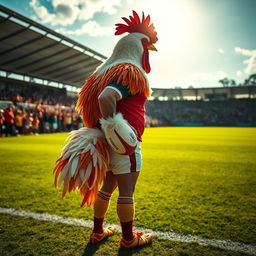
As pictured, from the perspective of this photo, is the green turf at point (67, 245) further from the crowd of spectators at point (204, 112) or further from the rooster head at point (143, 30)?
the crowd of spectators at point (204, 112)

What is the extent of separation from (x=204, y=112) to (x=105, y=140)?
52.1 meters

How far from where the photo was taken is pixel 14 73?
27.1 meters

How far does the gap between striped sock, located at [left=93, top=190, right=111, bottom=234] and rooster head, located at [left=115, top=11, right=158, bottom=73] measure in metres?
1.27

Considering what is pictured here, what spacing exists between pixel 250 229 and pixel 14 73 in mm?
29507

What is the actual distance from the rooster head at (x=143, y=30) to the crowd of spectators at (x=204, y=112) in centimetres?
4391

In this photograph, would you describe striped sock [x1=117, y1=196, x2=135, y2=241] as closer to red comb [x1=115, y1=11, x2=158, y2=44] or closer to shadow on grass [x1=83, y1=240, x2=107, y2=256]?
shadow on grass [x1=83, y1=240, x2=107, y2=256]

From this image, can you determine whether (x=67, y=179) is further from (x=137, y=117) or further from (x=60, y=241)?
(x=137, y=117)

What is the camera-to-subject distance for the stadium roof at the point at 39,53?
18.3 meters

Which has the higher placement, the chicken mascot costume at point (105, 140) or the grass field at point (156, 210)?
the chicken mascot costume at point (105, 140)

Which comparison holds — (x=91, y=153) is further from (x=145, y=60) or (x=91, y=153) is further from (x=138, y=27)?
(x=138, y=27)

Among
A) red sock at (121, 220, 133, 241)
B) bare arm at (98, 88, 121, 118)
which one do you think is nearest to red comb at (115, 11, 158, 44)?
bare arm at (98, 88, 121, 118)

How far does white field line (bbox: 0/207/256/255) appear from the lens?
200cm

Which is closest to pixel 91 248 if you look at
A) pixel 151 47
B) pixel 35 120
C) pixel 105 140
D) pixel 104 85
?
pixel 105 140

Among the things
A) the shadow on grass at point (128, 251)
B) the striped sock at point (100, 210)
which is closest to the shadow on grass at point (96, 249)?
the shadow on grass at point (128, 251)
